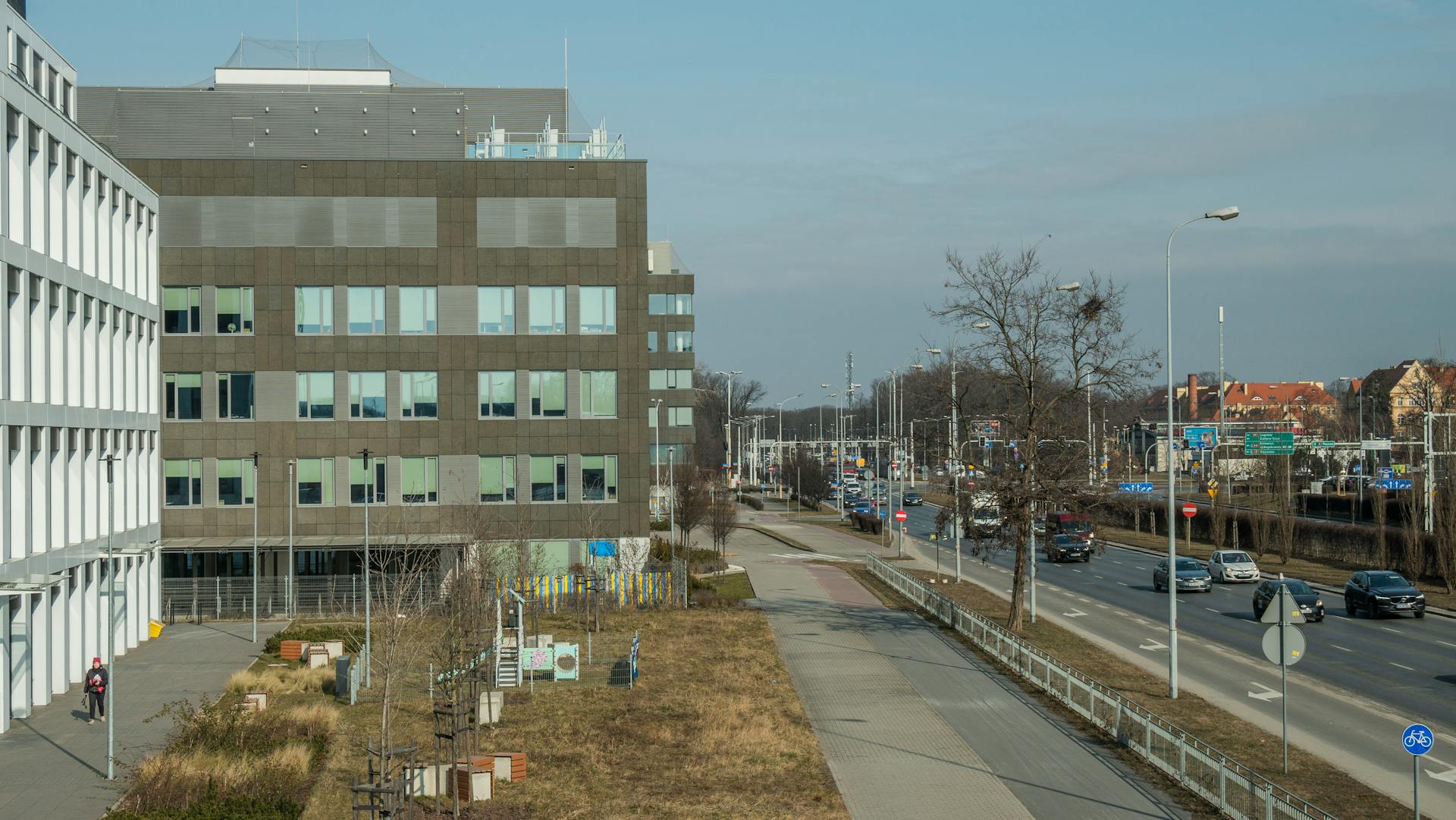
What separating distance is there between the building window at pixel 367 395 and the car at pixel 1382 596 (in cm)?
3491

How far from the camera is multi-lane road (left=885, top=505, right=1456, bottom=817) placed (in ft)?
68.4

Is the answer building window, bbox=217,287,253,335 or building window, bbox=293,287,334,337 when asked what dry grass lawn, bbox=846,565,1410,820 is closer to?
building window, bbox=293,287,334,337

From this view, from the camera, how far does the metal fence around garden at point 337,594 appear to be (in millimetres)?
44625

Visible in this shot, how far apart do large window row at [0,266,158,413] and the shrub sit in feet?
26.9

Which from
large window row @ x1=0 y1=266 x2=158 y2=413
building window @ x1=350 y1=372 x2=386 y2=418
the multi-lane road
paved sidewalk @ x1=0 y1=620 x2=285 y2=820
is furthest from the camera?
building window @ x1=350 y1=372 x2=386 y2=418

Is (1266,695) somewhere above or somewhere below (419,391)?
below

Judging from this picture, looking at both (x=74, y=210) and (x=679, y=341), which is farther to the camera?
(x=679, y=341)

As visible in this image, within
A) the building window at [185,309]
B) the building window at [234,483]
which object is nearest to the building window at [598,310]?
the building window at [234,483]

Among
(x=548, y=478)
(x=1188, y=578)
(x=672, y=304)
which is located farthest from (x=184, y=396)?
(x=672, y=304)

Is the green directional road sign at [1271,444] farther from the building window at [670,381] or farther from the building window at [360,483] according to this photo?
the building window at [360,483]

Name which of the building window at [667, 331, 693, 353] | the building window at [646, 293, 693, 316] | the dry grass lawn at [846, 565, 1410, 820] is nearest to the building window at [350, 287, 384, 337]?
the dry grass lawn at [846, 565, 1410, 820]

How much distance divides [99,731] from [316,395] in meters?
25.0

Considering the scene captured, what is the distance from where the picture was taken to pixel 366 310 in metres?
49.5

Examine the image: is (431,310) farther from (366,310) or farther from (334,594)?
(334,594)
